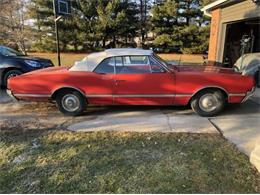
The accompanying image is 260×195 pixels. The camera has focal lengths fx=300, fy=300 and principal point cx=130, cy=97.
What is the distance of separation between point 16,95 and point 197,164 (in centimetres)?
420

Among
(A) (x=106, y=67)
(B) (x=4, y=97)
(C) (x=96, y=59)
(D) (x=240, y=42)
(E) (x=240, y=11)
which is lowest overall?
(B) (x=4, y=97)

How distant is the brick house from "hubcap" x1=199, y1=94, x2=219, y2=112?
639 cm

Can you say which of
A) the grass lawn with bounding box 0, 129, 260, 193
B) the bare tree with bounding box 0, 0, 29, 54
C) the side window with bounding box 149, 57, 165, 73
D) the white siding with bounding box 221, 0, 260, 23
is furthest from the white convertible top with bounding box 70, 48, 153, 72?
the bare tree with bounding box 0, 0, 29, 54

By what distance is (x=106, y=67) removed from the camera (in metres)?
6.23

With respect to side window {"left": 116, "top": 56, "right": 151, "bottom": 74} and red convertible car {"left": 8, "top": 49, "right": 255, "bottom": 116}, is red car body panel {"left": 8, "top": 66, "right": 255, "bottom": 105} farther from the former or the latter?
side window {"left": 116, "top": 56, "right": 151, "bottom": 74}

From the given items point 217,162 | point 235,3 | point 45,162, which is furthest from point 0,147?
point 235,3

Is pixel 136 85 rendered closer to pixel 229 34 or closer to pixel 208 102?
pixel 208 102

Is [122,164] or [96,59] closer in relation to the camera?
[122,164]

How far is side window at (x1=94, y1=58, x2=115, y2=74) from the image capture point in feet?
20.4

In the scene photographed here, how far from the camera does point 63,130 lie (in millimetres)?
5375

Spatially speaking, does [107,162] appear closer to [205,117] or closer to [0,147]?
[0,147]

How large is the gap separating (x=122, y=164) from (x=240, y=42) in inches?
438

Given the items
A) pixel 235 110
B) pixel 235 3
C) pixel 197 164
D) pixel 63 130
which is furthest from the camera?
pixel 235 3

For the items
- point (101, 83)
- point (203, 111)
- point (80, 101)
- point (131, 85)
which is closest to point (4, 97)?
point (80, 101)
